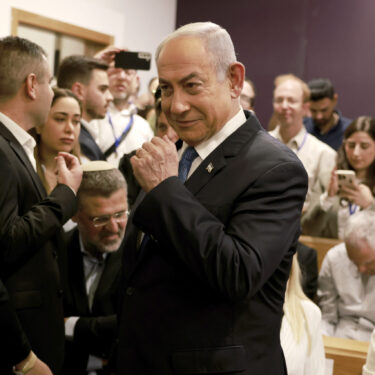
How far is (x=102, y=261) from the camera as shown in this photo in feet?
8.56

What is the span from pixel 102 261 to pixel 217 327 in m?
1.37

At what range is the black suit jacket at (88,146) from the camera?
3.55 m

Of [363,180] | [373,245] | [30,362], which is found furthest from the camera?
[363,180]

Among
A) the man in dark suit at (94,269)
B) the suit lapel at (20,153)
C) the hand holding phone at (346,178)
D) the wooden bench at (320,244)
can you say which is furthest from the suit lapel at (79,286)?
the hand holding phone at (346,178)

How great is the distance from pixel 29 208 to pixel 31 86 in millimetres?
434

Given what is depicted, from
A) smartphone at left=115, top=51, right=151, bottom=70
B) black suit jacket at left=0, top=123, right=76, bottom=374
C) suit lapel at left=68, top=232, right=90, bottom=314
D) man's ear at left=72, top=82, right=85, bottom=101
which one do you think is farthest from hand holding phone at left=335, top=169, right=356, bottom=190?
black suit jacket at left=0, top=123, right=76, bottom=374

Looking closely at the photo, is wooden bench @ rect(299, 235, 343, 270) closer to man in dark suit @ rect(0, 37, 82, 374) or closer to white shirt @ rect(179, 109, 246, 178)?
man in dark suit @ rect(0, 37, 82, 374)

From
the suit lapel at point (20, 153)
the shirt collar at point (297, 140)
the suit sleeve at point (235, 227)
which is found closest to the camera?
the suit sleeve at point (235, 227)

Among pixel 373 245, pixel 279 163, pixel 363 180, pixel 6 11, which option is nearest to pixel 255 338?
pixel 279 163

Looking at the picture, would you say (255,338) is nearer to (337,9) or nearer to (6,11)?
(6,11)

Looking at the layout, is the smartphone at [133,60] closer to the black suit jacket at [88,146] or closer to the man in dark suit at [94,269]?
the black suit jacket at [88,146]

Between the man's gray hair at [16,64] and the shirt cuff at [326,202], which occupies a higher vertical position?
the man's gray hair at [16,64]

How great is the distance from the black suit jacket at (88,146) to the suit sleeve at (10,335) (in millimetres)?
1879

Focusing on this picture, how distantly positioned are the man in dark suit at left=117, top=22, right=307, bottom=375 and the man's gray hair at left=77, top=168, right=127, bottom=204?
1.20 m
